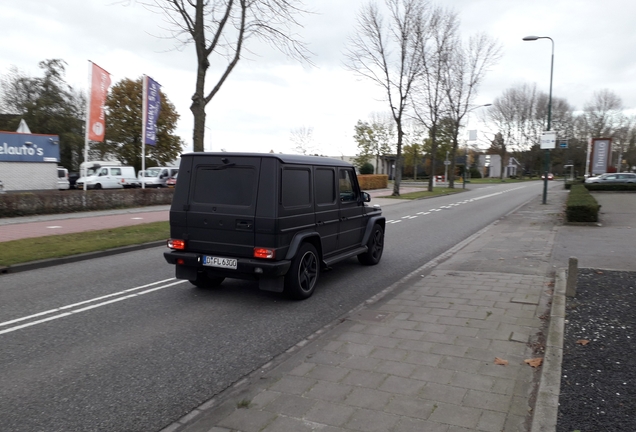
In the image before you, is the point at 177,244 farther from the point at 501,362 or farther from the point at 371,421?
the point at 501,362

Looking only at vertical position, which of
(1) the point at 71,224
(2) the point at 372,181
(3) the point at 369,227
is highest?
(2) the point at 372,181

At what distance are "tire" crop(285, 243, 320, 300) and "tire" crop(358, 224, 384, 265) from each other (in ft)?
7.40

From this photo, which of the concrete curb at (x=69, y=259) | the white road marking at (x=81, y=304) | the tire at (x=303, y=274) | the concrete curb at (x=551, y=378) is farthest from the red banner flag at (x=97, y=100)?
the concrete curb at (x=551, y=378)

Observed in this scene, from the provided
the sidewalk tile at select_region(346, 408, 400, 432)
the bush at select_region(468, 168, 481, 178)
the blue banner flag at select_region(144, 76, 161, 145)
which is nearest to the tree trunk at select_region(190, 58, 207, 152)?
the blue banner flag at select_region(144, 76, 161, 145)

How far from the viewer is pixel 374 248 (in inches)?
369

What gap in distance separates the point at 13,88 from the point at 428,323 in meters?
54.9

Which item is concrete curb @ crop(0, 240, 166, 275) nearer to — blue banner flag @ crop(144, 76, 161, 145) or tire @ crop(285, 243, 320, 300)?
tire @ crop(285, 243, 320, 300)

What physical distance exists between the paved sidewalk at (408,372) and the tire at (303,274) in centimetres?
90

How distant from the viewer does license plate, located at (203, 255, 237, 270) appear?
639cm

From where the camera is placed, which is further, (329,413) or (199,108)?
(199,108)

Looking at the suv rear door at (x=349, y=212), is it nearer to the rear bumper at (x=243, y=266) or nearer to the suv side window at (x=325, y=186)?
the suv side window at (x=325, y=186)

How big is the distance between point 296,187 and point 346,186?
66.4 inches

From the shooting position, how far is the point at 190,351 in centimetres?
482

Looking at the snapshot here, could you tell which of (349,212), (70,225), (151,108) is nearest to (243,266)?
(349,212)
